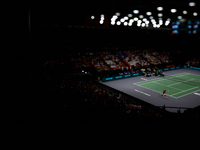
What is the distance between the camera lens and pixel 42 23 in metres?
23.9

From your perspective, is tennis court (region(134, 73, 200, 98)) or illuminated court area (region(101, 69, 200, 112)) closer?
illuminated court area (region(101, 69, 200, 112))

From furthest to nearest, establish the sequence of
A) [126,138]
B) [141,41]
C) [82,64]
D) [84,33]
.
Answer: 1. [141,41]
2. [84,33]
3. [82,64]
4. [126,138]

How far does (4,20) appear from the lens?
301 cm

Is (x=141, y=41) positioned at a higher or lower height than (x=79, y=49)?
higher

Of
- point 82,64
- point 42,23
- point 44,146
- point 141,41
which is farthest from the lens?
point 141,41

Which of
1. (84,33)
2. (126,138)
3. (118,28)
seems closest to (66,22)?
(84,33)

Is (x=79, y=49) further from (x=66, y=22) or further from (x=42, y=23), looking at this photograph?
(x=42, y=23)

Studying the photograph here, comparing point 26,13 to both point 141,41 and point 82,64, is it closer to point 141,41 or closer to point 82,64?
point 82,64

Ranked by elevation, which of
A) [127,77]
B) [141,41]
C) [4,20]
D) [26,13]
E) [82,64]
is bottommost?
[127,77]

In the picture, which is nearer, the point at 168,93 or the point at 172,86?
the point at 168,93

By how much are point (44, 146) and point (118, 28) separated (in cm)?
3185

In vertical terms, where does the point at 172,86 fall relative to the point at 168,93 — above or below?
above

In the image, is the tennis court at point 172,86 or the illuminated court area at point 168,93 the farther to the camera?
the tennis court at point 172,86

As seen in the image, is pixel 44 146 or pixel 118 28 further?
pixel 118 28
